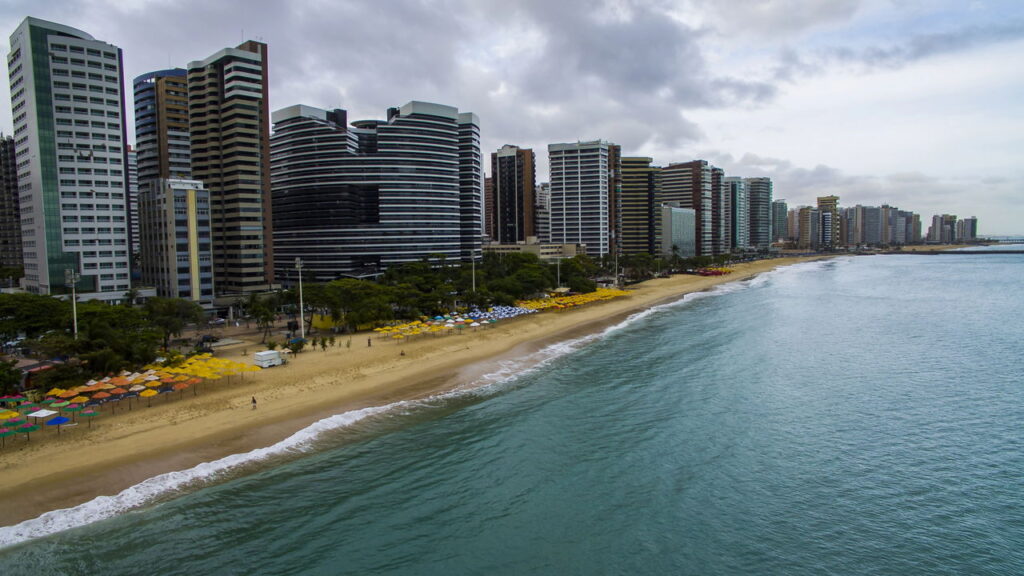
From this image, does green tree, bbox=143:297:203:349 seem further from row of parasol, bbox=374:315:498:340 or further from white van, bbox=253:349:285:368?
row of parasol, bbox=374:315:498:340

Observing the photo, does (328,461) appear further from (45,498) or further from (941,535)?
(941,535)

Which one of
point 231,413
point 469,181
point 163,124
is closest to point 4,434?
point 231,413

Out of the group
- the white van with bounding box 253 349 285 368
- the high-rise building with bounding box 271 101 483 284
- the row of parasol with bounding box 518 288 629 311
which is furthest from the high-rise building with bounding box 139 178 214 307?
the row of parasol with bounding box 518 288 629 311

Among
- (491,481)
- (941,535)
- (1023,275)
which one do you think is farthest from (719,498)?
(1023,275)

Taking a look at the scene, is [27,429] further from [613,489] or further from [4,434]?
[613,489]

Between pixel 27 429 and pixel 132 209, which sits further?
pixel 132 209

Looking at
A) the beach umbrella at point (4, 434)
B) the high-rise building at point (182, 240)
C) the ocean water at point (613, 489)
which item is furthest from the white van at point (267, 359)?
the high-rise building at point (182, 240)
